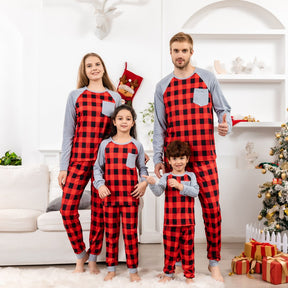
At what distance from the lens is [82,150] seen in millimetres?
2426

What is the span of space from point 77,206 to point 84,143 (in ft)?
1.39

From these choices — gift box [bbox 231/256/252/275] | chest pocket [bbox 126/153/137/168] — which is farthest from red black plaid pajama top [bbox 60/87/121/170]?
gift box [bbox 231/256/252/275]

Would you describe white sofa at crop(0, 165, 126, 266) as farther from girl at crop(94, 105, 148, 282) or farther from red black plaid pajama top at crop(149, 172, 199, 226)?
red black plaid pajama top at crop(149, 172, 199, 226)

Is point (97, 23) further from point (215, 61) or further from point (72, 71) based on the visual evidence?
point (215, 61)

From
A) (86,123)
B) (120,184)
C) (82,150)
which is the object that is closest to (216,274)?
(120,184)

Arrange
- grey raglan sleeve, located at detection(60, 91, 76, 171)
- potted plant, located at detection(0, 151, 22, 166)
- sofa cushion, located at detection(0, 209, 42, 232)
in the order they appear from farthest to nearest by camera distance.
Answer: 1. potted plant, located at detection(0, 151, 22, 166)
2. sofa cushion, located at detection(0, 209, 42, 232)
3. grey raglan sleeve, located at detection(60, 91, 76, 171)

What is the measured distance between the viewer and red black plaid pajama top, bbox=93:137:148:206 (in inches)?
92.4

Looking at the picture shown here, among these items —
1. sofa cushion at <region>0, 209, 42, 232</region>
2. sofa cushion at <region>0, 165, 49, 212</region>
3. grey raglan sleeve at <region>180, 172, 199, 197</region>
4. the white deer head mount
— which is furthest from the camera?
the white deer head mount

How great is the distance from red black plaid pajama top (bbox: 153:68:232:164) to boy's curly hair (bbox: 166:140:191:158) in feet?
0.27

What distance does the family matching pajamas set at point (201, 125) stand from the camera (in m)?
2.35

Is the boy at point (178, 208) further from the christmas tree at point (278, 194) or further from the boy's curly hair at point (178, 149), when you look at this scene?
the christmas tree at point (278, 194)

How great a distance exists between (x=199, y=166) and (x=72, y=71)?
2092 millimetres

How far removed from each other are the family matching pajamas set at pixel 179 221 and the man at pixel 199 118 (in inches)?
4.5

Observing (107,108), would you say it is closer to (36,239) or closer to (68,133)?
(68,133)
